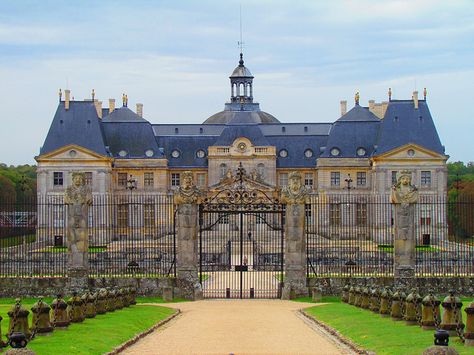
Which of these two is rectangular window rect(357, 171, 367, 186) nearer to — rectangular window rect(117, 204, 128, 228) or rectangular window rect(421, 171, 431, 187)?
rectangular window rect(421, 171, 431, 187)

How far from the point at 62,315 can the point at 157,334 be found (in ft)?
7.70

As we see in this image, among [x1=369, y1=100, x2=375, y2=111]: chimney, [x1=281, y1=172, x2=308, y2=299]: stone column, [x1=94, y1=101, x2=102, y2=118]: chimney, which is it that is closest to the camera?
[x1=281, y1=172, x2=308, y2=299]: stone column

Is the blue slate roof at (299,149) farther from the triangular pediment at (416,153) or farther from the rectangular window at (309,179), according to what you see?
the triangular pediment at (416,153)

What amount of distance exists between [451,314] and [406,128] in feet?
234

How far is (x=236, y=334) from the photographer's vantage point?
22547 mm

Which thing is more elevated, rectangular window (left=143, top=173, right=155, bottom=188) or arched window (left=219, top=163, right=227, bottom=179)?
arched window (left=219, top=163, right=227, bottom=179)

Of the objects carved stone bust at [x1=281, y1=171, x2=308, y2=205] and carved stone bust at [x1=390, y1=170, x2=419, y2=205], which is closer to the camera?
carved stone bust at [x1=390, y1=170, x2=419, y2=205]

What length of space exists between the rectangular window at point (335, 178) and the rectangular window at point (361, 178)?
1626 mm

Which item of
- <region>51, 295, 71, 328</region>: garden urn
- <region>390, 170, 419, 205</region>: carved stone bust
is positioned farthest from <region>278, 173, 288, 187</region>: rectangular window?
<region>51, 295, 71, 328</region>: garden urn

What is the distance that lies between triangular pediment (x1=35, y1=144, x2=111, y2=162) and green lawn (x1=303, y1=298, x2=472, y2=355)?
6207 cm

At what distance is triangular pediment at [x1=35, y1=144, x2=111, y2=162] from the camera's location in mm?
87875

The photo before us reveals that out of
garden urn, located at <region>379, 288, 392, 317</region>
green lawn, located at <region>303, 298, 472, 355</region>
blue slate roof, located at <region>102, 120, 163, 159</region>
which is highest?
blue slate roof, located at <region>102, 120, 163, 159</region>

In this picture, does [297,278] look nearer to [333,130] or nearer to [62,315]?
[62,315]

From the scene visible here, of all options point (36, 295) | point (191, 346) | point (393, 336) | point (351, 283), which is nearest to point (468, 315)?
point (393, 336)
